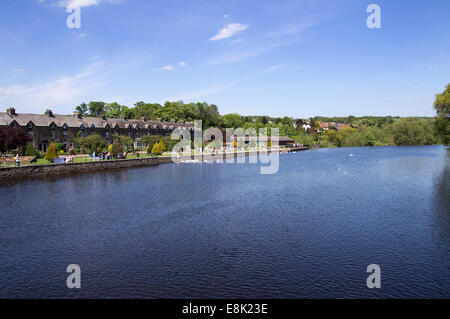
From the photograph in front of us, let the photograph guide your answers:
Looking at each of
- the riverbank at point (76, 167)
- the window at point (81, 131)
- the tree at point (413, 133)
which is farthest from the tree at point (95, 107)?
the tree at point (413, 133)

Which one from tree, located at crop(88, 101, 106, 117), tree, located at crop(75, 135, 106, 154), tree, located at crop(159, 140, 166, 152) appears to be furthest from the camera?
tree, located at crop(88, 101, 106, 117)

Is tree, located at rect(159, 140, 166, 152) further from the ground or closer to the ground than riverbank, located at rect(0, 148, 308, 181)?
further from the ground

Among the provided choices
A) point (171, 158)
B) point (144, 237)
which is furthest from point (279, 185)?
point (171, 158)

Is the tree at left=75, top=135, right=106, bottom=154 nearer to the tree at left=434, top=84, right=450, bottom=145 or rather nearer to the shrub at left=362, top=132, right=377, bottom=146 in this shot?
the tree at left=434, top=84, right=450, bottom=145

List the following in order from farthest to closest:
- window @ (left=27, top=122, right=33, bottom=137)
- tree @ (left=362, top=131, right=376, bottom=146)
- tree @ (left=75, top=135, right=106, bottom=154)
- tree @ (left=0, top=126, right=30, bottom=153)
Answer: tree @ (left=362, top=131, right=376, bottom=146)
window @ (left=27, top=122, right=33, bottom=137)
tree @ (left=75, top=135, right=106, bottom=154)
tree @ (left=0, top=126, right=30, bottom=153)

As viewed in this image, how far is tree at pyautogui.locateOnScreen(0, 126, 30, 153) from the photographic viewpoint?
54.4 m

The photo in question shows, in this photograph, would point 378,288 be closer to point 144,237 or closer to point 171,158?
point 144,237

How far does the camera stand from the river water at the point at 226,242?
48.1 feet

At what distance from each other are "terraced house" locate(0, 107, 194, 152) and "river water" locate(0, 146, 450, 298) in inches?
1653

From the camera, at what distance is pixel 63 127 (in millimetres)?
81562

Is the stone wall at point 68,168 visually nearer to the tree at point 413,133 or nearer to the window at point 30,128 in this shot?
the window at point 30,128

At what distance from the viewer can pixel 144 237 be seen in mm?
21359

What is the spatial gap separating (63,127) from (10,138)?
90.4ft

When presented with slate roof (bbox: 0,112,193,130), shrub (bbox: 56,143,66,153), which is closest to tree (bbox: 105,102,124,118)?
slate roof (bbox: 0,112,193,130)
